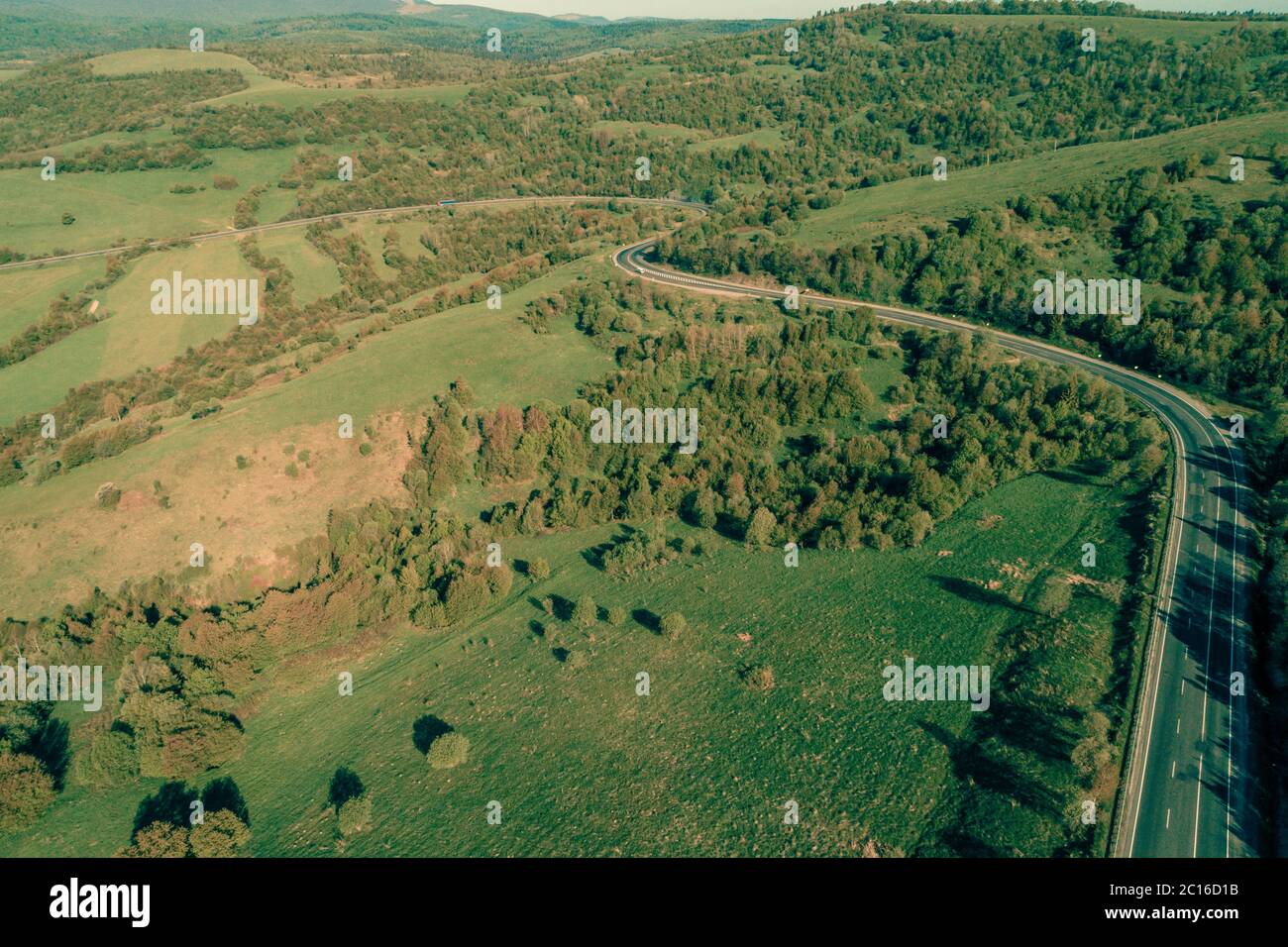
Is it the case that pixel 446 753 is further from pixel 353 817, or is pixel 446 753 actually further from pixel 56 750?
pixel 56 750

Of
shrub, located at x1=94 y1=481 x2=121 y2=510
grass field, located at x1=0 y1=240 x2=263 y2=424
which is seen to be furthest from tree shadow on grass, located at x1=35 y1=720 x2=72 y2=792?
grass field, located at x1=0 y1=240 x2=263 y2=424

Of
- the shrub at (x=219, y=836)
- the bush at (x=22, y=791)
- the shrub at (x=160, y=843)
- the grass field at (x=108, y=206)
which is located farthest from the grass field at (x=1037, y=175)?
the grass field at (x=108, y=206)

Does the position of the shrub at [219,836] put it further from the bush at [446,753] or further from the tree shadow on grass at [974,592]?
the tree shadow on grass at [974,592]

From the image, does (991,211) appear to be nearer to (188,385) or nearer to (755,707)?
(755,707)

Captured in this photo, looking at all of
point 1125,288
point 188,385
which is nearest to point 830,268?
point 1125,288
